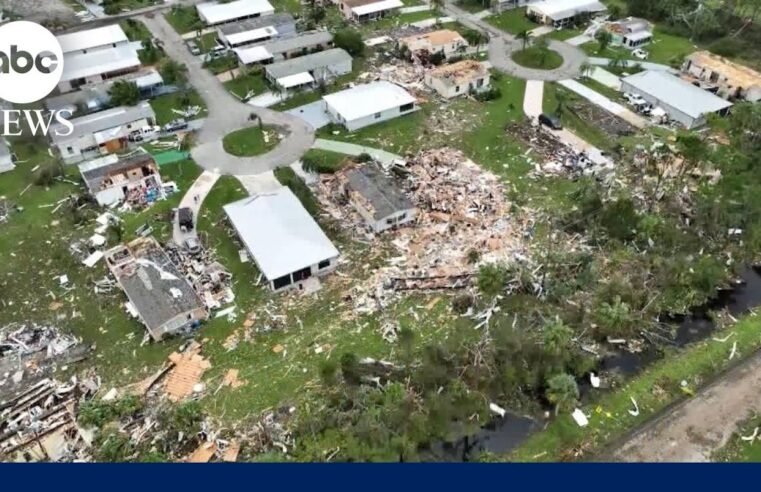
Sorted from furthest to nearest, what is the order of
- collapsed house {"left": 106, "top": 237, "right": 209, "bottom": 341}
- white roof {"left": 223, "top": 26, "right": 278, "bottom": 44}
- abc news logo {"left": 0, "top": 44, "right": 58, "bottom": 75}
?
white roof {"left": 223, "top": 26, "right": 278, "bottom": 44} < abc news logo {"left": 0, "top": 44, "right": 58, "bottom": 75} < collapsed house {"left": 106, "top": 237, "right": 209, "bottom": 341}

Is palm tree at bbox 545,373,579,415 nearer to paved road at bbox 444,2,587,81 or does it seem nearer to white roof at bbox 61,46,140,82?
paved road at bbox 444,2,587,81

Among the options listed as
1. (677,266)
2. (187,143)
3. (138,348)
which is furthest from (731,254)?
(187,143)

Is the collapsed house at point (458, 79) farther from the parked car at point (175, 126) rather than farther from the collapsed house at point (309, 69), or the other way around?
the parked car at point (175, 126)

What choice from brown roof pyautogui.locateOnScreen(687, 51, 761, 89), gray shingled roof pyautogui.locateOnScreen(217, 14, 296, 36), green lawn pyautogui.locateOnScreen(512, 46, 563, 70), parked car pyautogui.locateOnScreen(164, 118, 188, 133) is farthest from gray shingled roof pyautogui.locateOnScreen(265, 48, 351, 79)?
brown roof pyautogui.locateOnScreen(687, 51, 761, 89)

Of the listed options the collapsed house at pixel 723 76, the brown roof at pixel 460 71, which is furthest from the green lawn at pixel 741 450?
the brown roof at pixel 460 71

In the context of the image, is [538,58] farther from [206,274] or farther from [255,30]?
[206,274]

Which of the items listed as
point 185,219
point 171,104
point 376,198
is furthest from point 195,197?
point 171,104
